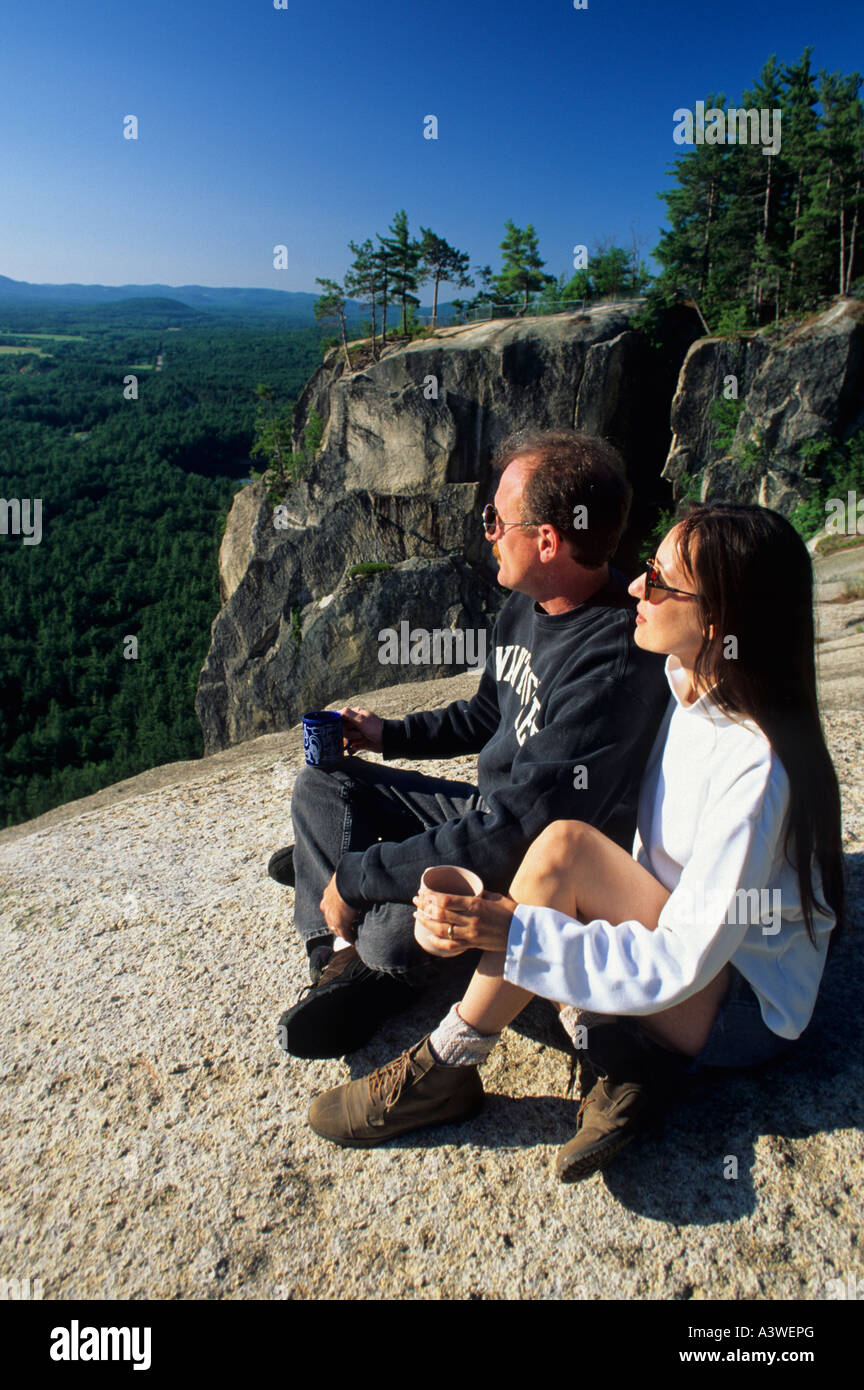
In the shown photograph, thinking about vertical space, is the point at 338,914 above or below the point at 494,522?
below

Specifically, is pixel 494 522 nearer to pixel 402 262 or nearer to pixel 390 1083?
pixel 390 1083

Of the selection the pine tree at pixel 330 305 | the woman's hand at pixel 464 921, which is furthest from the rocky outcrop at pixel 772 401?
the woman's hand at pixel 464 921

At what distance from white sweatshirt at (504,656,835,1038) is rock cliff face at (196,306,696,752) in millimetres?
21870

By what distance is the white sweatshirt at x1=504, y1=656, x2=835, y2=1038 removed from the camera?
212 cm

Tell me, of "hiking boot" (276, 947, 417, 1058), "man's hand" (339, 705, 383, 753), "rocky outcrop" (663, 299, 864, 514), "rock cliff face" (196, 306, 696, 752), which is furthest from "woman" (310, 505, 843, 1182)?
"rocky outcrop" (663, 299, 864, 514)

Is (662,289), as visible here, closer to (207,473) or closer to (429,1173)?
(429,1173)

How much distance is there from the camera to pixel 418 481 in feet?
91.0

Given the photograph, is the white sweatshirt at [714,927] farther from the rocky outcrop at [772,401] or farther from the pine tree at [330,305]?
the pine tree at [330,305]

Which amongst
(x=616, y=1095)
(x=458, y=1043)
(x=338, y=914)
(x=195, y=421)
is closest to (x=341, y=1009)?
(x=338, y=914)

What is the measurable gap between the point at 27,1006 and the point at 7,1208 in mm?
1267

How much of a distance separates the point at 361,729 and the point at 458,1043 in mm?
1797

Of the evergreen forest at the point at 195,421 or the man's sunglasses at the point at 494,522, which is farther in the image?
the evergreen forest at the point at 195,421

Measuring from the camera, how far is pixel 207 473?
9500 cm

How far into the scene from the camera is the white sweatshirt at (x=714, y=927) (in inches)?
83.6
